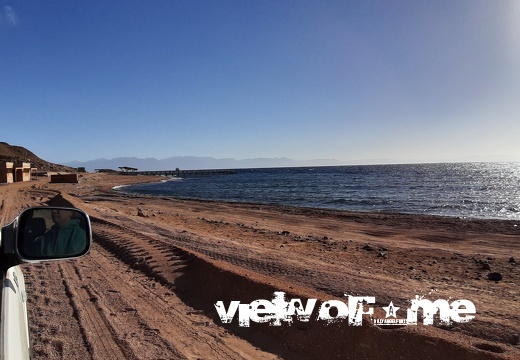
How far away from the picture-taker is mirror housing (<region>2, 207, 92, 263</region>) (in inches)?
88.9

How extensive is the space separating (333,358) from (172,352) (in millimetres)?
2014

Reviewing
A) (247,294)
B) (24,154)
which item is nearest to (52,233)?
(247,294)

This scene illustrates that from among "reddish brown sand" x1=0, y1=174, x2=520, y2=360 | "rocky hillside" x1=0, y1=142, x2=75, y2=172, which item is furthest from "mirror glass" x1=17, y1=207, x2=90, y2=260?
"rocky hillside" x1=0, y1=142, x2=75, y2=172

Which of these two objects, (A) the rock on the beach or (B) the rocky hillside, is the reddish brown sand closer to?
(A) the rock on the beach

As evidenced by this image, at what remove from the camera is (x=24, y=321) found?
2.49 metres

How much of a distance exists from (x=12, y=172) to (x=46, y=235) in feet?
178

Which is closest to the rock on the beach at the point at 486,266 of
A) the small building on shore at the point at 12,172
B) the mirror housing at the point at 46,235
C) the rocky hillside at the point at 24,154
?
the mirror housing at the point at 46,235

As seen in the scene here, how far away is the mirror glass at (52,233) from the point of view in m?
2.41

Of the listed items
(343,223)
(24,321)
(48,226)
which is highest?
(48,226)

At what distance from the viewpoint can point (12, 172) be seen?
1857 inches

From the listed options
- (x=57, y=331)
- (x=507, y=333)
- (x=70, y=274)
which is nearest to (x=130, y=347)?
(x=57, y=331)

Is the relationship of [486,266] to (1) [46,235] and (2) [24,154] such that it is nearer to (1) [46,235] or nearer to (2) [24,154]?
(1) [46,235]

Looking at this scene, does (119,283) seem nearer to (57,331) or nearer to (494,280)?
(57,331)

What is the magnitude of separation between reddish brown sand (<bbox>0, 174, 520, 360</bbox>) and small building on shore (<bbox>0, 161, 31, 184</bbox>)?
135 feet
